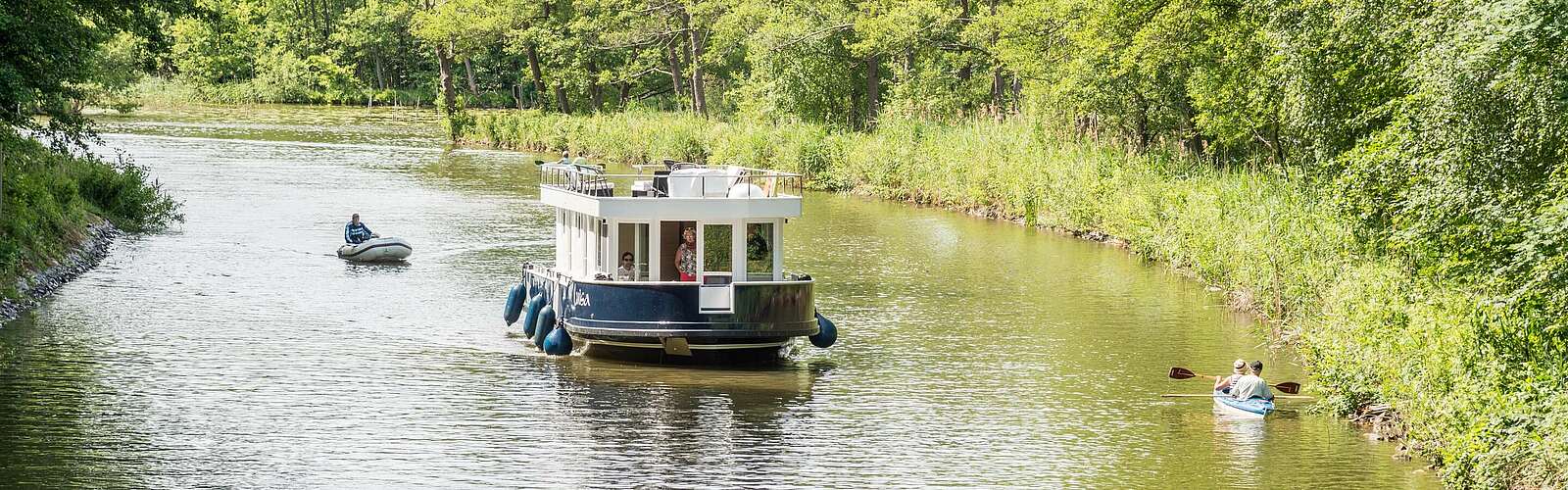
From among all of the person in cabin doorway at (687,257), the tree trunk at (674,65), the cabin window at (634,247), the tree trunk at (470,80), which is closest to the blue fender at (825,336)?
the person in cabin doorway at (687,257)

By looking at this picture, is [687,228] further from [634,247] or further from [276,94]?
[276,94]

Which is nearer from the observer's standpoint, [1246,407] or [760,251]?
[1246,407]

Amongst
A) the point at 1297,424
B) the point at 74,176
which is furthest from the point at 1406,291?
the point at 74,176

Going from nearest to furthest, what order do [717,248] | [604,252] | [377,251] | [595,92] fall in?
[717,248] < [604,252] < [377,251] < [595,92]

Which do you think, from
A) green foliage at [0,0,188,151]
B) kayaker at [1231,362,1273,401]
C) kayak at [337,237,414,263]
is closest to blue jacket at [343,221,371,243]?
kayak at [337,237,414,263]

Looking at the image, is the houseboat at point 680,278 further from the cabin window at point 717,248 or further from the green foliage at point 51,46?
the green foliage at point 51,46

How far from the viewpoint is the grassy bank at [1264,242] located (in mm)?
16016

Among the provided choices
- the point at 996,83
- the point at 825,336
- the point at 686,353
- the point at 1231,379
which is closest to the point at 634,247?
the point at 686,353

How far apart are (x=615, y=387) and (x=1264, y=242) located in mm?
12510

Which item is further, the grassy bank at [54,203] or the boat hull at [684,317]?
the grassy bank at [54,203]

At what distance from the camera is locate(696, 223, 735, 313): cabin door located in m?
22.3

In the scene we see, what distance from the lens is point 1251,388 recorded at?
2041 cm

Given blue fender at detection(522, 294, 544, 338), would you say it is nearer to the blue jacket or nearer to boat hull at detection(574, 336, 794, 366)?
boat hull at detection(574, 336, 794, 366)

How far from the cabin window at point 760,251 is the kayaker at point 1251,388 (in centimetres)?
670
